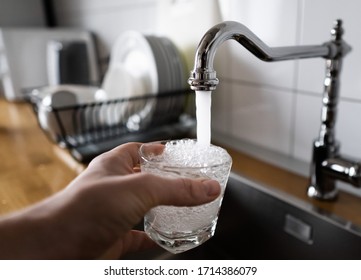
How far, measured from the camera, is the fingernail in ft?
1.06

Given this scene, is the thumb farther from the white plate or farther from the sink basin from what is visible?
the white plate

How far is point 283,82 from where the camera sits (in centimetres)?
73

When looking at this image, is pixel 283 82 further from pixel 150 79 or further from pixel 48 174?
pixel 48 174

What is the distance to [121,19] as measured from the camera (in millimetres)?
1281

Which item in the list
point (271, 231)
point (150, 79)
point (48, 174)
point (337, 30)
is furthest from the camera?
point (150, 79)

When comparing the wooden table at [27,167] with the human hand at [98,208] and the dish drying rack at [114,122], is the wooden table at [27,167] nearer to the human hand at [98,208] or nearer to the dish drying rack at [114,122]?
the dish drying rack at [114,122]

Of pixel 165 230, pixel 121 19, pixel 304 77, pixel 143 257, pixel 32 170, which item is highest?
pixel 121 19

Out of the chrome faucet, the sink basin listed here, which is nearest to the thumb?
the chrome faucet

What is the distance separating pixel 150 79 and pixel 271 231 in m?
0.50

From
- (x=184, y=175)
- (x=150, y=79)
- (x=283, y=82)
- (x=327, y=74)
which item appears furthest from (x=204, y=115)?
(x=150, y=79)

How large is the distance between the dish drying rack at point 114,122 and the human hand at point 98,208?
1.62 ft
